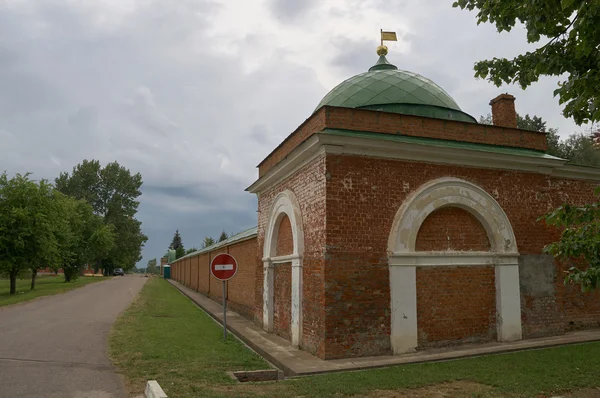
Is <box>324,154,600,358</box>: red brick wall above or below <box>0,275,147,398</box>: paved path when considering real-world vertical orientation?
above

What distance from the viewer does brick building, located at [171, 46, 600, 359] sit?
335 inches

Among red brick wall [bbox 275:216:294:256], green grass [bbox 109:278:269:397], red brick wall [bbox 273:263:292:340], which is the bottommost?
green grass [bbox 109:278:269:397]

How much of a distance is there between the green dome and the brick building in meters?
0.12

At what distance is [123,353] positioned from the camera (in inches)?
343

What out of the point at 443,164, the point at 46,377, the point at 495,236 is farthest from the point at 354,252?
the point at 46,377

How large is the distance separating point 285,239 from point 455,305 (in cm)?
435

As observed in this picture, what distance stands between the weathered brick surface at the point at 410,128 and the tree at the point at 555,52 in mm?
3185

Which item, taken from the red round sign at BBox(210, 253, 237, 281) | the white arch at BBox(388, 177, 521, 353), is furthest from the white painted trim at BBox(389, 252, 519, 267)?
the red round sign at BBox(210, 253, 237, 281)

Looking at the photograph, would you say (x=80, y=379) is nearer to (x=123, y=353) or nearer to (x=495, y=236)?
(x=123, y=353)

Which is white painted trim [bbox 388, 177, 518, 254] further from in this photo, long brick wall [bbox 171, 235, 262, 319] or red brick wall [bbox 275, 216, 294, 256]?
long brick wall [bbox 171, 235, 262, 319]

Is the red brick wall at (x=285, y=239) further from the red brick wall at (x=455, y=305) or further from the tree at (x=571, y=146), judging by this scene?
the tree at (x=571, y=146)

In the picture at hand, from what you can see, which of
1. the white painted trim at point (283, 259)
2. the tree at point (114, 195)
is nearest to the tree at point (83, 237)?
the tree at point (114, 195)

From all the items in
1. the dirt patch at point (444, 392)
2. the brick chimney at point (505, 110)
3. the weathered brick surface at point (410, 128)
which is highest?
the brick chimney at point (505, 110)

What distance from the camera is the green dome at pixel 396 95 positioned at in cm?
1159
